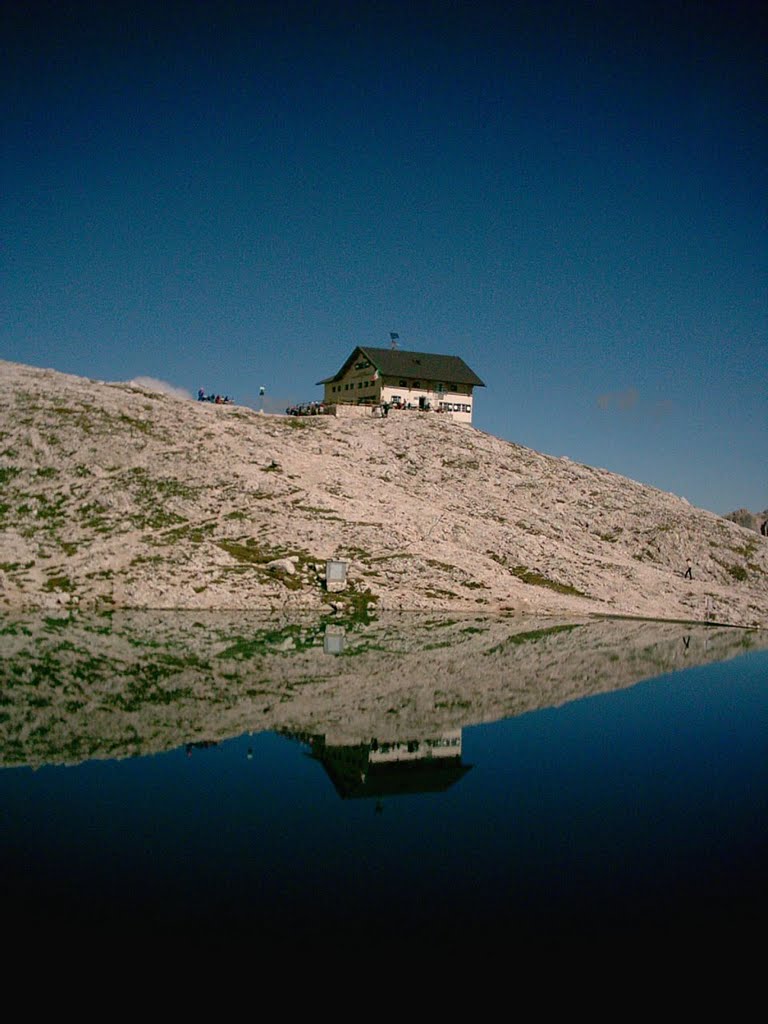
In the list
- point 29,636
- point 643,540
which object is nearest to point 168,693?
point 29,636

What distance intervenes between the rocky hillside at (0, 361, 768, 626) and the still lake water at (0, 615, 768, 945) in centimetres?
1699

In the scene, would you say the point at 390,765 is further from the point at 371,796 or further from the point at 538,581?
the point at 538,581

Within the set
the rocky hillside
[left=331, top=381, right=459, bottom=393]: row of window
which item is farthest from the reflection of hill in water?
[left=331, top=381, right=459, bottom=393]: row of window

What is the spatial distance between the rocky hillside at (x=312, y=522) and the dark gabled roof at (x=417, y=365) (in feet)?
61.1

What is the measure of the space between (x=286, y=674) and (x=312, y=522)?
109 ft

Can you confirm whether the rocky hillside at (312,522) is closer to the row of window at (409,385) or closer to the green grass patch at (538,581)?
the green grass patch at (538,581)

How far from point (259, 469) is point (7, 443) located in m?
24.9

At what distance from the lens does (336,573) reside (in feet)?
180

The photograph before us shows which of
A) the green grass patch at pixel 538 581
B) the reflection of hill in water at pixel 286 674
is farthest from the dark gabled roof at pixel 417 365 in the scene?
the reflection of hill in water at pixel 286 674

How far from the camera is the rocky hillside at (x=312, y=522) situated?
2147 inches

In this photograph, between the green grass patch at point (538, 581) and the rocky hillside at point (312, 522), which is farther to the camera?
the green grass patch at point (538, 581)

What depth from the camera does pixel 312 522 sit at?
64625 millimetres

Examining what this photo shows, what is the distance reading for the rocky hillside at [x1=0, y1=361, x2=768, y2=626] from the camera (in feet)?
179

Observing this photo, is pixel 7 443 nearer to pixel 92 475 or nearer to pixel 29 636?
pixel 92 475
